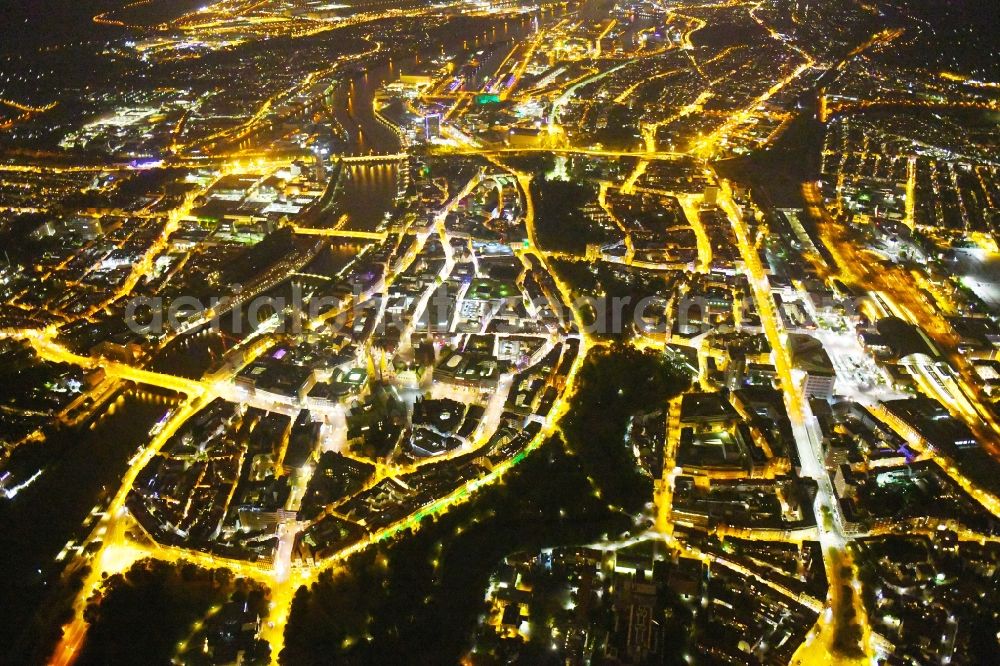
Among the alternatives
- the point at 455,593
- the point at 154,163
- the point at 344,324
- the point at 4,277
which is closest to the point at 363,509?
the point at 455,593

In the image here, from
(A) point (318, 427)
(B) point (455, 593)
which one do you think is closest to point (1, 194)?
(A) point (318, 427)

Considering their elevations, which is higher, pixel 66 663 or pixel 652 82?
pixel 652 82

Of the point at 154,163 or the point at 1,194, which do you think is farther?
the point at 154,163

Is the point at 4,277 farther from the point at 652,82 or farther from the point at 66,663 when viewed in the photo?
the point at 652,82

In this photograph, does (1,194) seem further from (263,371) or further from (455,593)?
(455,593)

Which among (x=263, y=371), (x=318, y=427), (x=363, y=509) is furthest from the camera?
(x=263, y=371)

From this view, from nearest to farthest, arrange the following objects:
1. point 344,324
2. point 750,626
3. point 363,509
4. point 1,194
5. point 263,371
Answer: point 750,626
point 363,509
point 263,371
point 344,324
point 1,194
